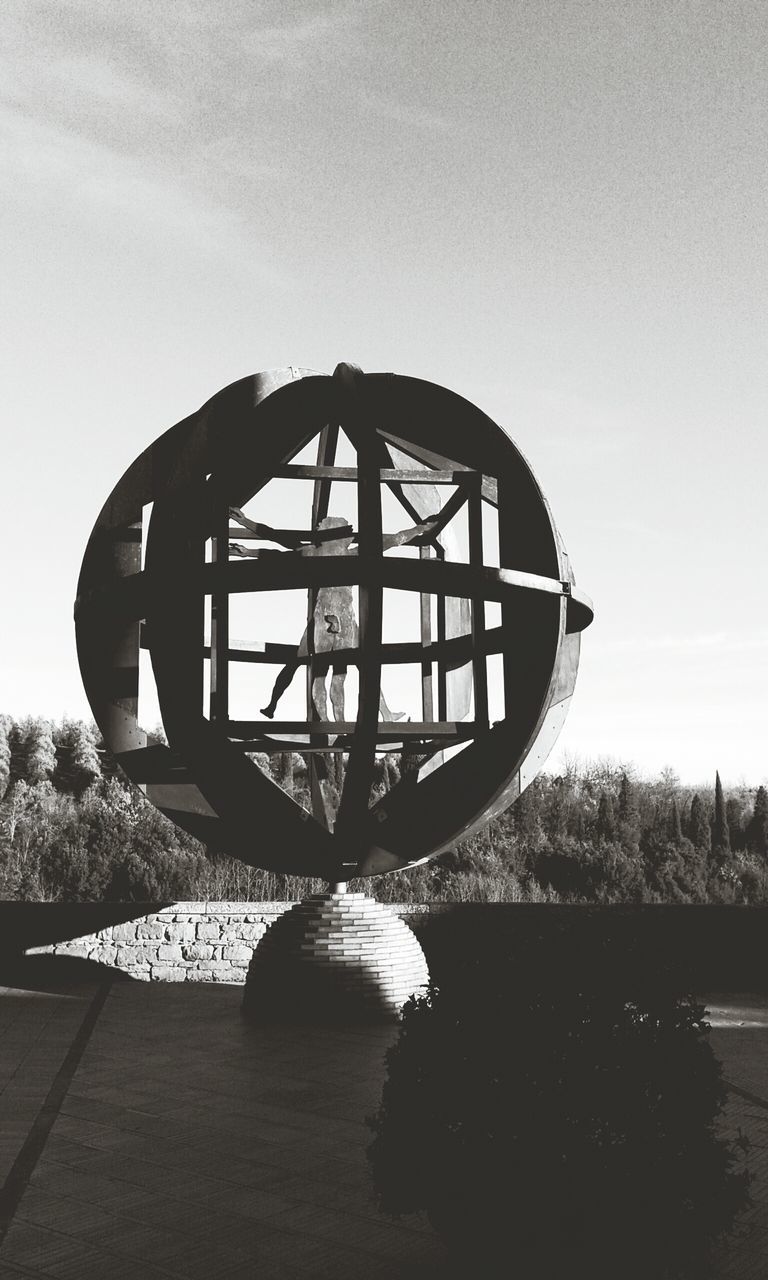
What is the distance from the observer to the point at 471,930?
4.17 meters

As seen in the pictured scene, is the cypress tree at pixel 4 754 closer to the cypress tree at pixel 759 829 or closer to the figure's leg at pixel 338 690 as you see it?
the cypress tree at pixel 759 829

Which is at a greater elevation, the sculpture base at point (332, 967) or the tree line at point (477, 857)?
the tree line at point (477, 857)

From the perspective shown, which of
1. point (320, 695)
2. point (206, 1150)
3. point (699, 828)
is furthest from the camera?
point (699, 828)

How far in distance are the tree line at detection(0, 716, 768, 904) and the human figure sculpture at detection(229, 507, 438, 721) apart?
14.9ft

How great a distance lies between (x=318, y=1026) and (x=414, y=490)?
5482mm

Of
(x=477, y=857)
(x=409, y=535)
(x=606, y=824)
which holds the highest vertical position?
(x=409, y=535)

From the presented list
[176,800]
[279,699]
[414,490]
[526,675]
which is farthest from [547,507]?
[176,800]

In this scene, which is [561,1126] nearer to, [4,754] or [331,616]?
[331,616]

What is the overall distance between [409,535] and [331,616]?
1.13 m

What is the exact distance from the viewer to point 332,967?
911cm

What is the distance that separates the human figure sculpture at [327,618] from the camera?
1048 cm

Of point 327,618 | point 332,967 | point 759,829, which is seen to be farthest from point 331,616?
point 759,829

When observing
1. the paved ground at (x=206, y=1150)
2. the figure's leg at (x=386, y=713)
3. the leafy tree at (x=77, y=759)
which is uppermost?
the leafy tree at (x=77, y=759)

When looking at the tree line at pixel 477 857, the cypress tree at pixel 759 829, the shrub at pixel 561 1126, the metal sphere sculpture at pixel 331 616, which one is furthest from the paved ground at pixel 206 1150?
the cypress tree at pixel 759 829
